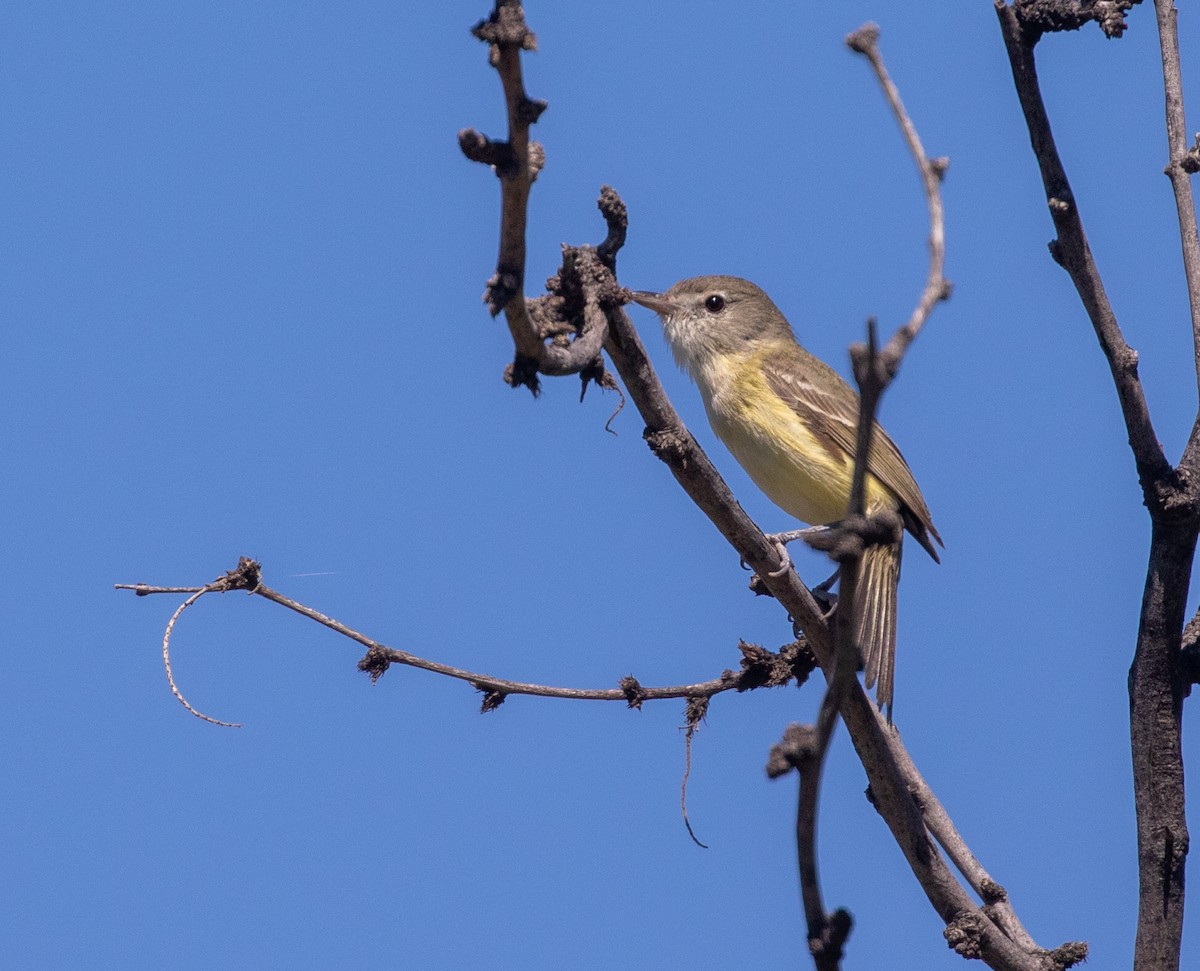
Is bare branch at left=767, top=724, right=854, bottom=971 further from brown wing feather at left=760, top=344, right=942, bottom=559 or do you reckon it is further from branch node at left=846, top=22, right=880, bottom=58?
brown wing feather at left=760, top=344, right=942, bottom=559

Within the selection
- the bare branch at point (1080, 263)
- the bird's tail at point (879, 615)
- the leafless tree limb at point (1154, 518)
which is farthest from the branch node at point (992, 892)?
the bare branch at point (1080, 263)

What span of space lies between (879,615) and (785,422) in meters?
1.27

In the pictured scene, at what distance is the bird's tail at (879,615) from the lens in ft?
19.1

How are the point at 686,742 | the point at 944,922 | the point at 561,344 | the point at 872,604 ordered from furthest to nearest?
1. the point at 872,604
2. the point at 686,742
3. the point at 944,922
4. the point at 561,344

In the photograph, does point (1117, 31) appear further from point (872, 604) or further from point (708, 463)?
point (872, 604)

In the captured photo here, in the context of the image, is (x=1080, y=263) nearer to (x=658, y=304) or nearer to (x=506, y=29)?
(x=506, y=29)

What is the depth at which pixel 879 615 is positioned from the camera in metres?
6.38

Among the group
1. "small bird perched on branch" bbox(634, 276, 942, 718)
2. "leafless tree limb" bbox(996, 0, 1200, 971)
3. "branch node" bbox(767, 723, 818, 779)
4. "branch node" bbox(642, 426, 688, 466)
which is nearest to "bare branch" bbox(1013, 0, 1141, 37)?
"leafless tree limb" bbox(996, 0, 1200, 971)

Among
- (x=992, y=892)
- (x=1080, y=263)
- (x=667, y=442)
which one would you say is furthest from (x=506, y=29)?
(x=992, y=892)

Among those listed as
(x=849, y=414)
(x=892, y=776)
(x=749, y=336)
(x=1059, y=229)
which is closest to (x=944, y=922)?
(x=892, y=776)

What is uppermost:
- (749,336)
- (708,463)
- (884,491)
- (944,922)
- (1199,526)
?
(749,336)

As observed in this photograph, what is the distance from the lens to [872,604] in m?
6.41

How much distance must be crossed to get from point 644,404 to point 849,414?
3816 mm

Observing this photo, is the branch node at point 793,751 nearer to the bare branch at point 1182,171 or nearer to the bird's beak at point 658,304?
the bare branch at point 1182,171
